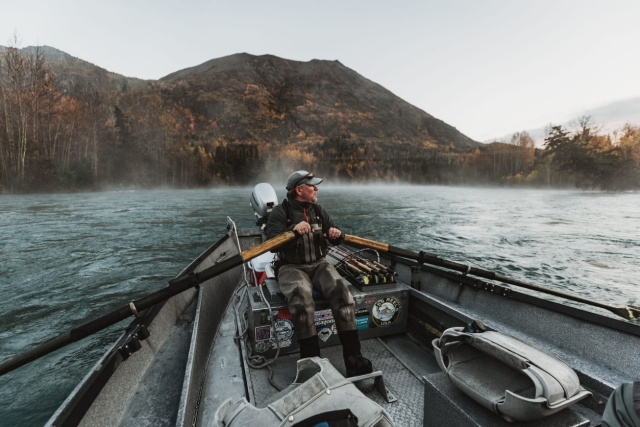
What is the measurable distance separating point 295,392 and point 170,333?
2529mm

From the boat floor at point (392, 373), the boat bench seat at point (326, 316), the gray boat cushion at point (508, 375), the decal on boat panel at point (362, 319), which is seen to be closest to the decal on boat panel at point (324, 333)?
the boat bench seat at point (326, 316)

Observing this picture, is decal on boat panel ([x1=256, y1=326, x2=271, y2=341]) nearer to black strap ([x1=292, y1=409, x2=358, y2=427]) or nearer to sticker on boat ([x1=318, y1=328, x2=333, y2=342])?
sticker on boat ([x1=318, y1=328, x2=333, y2=342])

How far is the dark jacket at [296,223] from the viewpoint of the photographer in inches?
147

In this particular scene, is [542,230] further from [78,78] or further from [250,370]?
[78,78]

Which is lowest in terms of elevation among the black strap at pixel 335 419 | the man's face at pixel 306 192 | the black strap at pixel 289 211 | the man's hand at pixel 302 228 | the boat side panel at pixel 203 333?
the boat side panel at pixel 203 333

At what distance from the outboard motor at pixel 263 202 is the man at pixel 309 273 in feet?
6.56

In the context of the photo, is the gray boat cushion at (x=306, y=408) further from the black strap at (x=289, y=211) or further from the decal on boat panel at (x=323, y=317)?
the black strap at (x=289, y=211)

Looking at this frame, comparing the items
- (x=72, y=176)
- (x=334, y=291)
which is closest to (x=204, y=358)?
(x=334, y=291)

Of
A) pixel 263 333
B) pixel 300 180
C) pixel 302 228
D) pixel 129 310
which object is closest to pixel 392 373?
pixel 263 333

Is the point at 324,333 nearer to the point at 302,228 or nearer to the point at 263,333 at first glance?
the point at 263,333

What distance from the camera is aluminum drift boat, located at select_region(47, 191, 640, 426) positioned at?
2.03 meters

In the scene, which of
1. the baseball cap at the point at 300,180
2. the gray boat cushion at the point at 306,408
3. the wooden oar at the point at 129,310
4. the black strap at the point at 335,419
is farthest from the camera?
the baseball cap at the point at 300,180

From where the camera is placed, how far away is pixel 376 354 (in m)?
3.65

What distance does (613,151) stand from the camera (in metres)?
60.2
